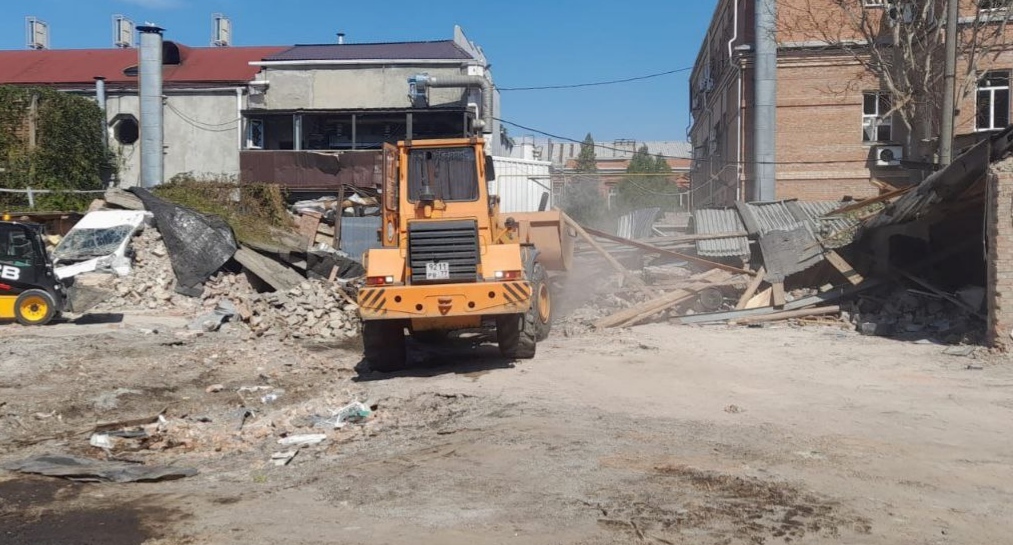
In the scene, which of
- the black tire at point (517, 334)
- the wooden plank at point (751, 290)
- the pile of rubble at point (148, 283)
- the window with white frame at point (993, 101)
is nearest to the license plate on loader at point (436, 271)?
the black tire at point (517, 334)

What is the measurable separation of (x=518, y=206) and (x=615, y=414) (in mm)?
20120

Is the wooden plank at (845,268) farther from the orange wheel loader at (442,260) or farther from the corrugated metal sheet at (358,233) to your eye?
the corrugated metal sheet at (358,233)

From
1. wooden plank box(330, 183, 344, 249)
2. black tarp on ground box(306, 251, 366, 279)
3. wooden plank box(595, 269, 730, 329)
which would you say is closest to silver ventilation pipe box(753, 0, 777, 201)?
wooden plank box(595, 269, 730, 329)

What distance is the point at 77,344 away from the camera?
42.4ft

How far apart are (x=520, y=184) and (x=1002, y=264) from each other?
1803 centimetres

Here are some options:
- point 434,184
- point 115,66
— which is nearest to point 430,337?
point 434,184

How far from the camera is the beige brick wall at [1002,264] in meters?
11.8

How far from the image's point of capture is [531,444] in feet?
24.3

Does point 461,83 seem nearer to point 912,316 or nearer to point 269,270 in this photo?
point 269,270

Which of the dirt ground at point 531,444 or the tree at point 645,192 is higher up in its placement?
the tree at point 645,192

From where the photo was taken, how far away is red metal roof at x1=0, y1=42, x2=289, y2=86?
32125 mm

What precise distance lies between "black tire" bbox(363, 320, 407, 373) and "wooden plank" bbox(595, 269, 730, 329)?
16.3 ft

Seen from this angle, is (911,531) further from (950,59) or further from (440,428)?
(950,59)

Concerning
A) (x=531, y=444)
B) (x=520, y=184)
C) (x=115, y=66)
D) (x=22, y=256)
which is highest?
(x=115, y=66)
